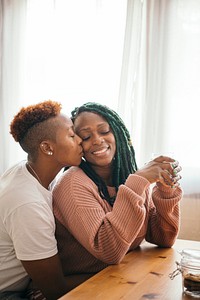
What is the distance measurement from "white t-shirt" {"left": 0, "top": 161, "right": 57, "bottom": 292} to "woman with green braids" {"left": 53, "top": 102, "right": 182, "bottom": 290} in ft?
0.33

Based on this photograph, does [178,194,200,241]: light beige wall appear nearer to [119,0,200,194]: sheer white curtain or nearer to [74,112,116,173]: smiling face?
[119,0,200,194]: sheer white curtain

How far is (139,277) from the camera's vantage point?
4.66ft

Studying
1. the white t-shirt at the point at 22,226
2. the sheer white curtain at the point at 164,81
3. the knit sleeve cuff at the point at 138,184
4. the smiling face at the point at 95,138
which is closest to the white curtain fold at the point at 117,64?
the sheer white curtain at the point at 164,81

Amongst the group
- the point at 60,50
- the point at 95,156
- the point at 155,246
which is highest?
the point at 60,50

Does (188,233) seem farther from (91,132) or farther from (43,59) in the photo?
(43,59)

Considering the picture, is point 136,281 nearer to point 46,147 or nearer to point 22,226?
point 22,226

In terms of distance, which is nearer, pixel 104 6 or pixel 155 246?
pixel 155 246

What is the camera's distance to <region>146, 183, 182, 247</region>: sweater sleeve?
1.85m

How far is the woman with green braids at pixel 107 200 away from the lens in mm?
1587

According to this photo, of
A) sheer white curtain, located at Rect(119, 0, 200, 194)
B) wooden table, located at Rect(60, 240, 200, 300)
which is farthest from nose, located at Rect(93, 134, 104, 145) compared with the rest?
sheer white curtain, located at Rect(119, 0, 200, 194)

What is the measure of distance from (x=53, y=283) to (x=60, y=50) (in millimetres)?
2092

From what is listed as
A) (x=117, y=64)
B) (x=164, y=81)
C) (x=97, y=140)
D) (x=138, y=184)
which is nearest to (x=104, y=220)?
(x=138, y=184)

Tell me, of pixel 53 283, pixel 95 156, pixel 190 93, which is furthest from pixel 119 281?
pixel 190 93

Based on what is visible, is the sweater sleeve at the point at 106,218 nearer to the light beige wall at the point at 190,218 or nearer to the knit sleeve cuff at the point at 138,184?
the knit sleeve cuff at the point at 138,184
